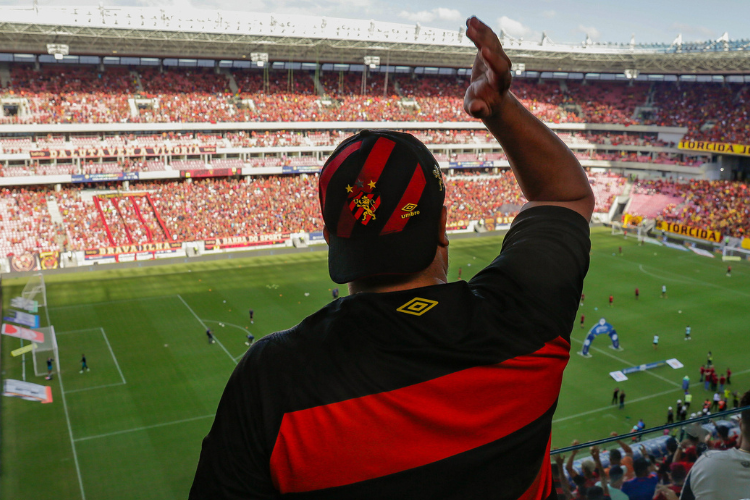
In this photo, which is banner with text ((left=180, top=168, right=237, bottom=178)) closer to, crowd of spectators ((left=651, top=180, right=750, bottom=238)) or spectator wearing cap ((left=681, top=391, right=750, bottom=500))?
crowd of spectators ((left=651, top=180, right=750, bottom=238))

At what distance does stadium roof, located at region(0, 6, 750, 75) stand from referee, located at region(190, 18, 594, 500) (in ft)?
194

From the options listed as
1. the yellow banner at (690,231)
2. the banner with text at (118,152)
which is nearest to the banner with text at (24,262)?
the banner with text at (118,152)

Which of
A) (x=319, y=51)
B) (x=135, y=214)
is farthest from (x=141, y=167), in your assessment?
(x=319, y=51)

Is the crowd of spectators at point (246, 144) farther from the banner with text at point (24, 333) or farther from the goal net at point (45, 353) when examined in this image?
the banner with text at point (24, 333)

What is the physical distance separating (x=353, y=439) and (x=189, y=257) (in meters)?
49.9

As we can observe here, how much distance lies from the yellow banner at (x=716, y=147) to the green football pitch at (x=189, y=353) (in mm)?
16819

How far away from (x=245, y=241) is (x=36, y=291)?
1765 centimetres

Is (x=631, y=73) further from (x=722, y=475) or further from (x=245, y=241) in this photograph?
(x=722, y=475)

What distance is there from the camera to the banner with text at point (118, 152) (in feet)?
178

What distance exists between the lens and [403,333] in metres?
1.80

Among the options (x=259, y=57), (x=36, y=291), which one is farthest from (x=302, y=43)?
(x=36, y=291)

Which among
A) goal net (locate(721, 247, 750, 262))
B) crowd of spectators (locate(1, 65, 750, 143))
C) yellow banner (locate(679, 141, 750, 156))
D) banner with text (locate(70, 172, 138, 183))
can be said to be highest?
crowd of spectators (locate(1, 65, 750, 143))

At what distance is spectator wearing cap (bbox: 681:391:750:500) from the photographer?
425 centimetres

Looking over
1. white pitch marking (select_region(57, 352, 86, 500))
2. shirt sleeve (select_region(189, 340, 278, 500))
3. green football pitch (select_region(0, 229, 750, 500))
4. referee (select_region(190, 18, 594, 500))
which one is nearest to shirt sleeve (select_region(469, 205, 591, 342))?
referee (select_region(190, 18, 594, 500))
